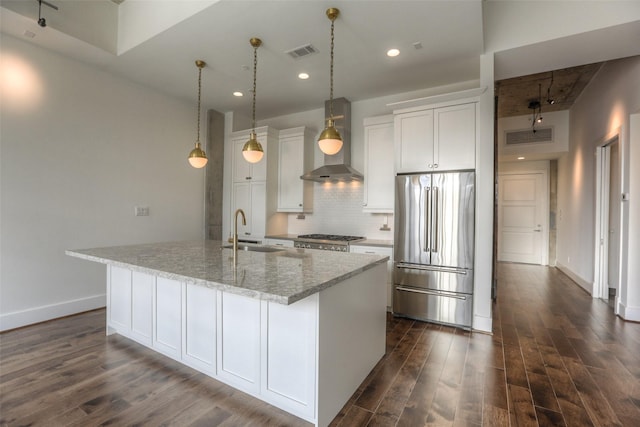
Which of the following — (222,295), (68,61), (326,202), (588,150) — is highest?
(68,61)

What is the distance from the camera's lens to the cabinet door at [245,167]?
4820 millimetres

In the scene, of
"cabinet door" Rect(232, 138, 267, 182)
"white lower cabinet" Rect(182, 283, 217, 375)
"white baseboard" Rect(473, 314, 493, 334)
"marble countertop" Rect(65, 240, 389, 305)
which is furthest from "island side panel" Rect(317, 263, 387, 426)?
→ "cabinet door" Rect(232, 138, 267, 182)

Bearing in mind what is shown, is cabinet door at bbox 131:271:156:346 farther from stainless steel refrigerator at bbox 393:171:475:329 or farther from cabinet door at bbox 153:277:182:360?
stainless steel refrigerator at bbox 393:171:475:329

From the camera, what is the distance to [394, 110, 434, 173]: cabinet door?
3516 mm

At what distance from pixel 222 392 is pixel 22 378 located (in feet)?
5.05

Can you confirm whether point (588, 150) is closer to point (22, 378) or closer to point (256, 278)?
point (256, 278)

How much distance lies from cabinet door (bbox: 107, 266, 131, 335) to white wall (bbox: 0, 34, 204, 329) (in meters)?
1.08

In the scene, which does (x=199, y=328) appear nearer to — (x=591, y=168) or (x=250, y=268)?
(x=250, y=268)

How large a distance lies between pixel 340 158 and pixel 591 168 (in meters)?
4.05

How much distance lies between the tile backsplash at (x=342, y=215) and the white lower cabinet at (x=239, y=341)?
287cm

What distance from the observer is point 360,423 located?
178 centimetres

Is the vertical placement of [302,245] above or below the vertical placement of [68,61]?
below

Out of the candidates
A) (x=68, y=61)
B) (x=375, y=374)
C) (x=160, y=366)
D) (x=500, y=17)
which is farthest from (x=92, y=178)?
(x=500, y=17)

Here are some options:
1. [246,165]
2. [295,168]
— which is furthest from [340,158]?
[246,165]
